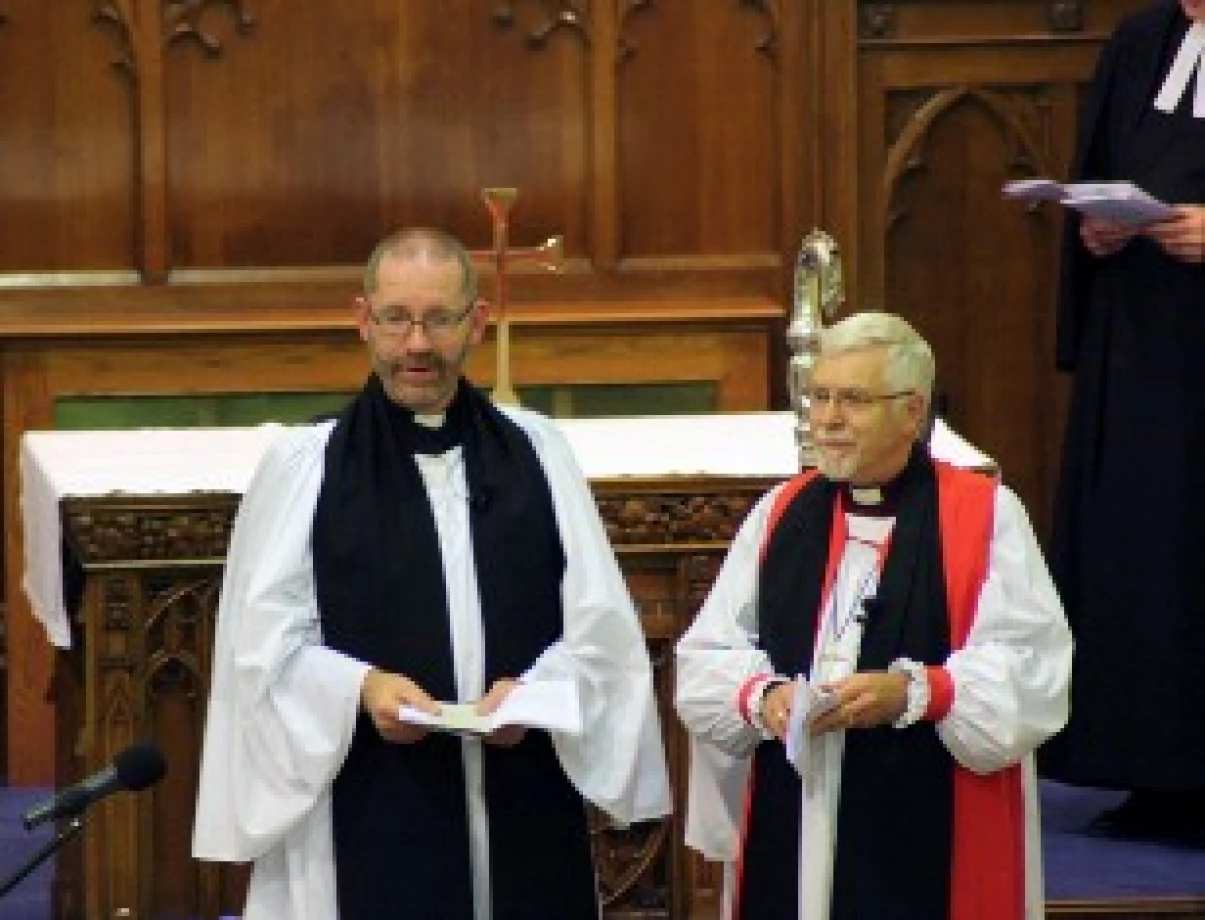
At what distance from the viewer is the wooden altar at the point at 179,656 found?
6793mm

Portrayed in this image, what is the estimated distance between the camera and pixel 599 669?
18.5ft

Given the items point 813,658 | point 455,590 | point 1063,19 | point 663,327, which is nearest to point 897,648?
point 813,658

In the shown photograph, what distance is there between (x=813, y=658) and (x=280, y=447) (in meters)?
0.96

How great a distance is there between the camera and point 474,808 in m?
5.63

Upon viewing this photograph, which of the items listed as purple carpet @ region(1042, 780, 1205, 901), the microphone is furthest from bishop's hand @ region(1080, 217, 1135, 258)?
the microphone

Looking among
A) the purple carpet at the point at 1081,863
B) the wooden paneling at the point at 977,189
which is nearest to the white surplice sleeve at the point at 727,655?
the purple carpet at the point at 1081,863

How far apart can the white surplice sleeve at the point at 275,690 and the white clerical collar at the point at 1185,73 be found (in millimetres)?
3090

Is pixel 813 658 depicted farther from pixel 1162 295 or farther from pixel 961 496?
pixel 1162 295

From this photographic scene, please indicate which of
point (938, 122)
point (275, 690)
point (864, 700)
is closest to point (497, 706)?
point (275, 690)

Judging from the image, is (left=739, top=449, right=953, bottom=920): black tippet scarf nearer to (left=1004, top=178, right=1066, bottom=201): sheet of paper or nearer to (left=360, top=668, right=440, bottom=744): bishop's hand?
(left=360, top=668, right=440, bottom=744): bishop's hand

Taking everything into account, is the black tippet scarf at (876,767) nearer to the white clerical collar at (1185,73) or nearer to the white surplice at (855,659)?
the white surplice at (855,659)

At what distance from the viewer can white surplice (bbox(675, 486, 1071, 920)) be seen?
18.1 feet

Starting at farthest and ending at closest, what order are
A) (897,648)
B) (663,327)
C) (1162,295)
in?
(663,327)
(1162,295)
(897,648)

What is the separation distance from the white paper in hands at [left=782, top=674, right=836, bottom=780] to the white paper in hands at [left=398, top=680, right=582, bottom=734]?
0.34 metres
